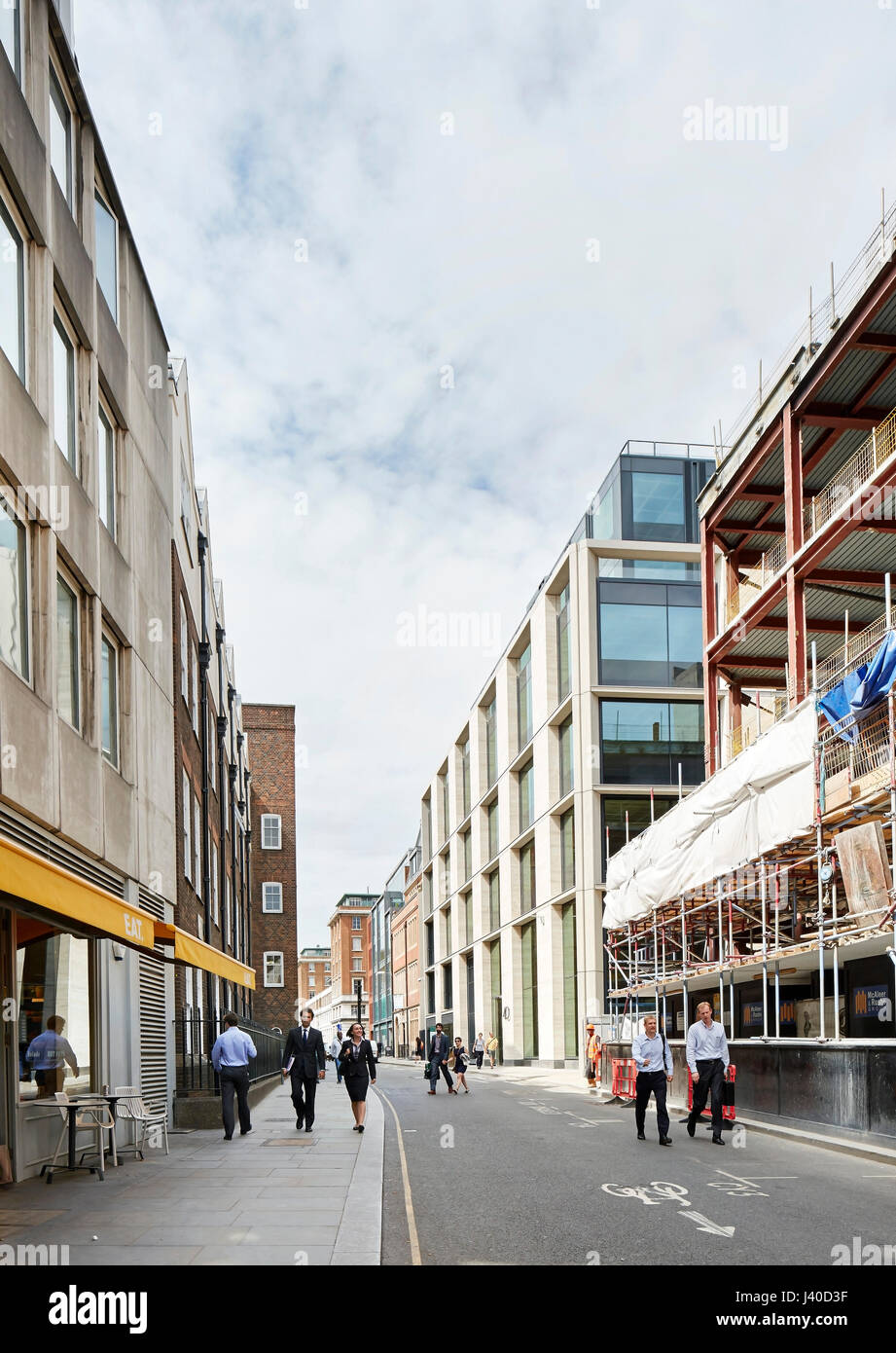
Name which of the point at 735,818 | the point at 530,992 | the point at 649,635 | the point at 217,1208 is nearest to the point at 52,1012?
the point at 217,1208

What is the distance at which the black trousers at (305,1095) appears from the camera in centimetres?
1917

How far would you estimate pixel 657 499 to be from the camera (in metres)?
50.3

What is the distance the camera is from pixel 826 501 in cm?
2873

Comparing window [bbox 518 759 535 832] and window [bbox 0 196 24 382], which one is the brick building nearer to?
window [bbox 518 759 535 832]

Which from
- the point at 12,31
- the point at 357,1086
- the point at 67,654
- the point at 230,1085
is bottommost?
the point at 357,1086

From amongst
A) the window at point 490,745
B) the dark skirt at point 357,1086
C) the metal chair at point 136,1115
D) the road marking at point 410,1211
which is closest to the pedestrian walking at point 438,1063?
the dark skirt at point 357,1086

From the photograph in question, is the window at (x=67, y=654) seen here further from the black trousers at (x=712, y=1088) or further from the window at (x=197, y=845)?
the window at (x=197, y=845)

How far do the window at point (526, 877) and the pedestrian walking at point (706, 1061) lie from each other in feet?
133

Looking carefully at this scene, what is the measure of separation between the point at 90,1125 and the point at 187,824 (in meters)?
11.5

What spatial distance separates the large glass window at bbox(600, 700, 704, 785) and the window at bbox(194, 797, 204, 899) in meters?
22.4

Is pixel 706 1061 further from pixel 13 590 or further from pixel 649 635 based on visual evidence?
pixel 649 635

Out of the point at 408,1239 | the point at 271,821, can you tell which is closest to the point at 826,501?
the point at 408,1239

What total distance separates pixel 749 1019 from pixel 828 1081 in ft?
35.0
